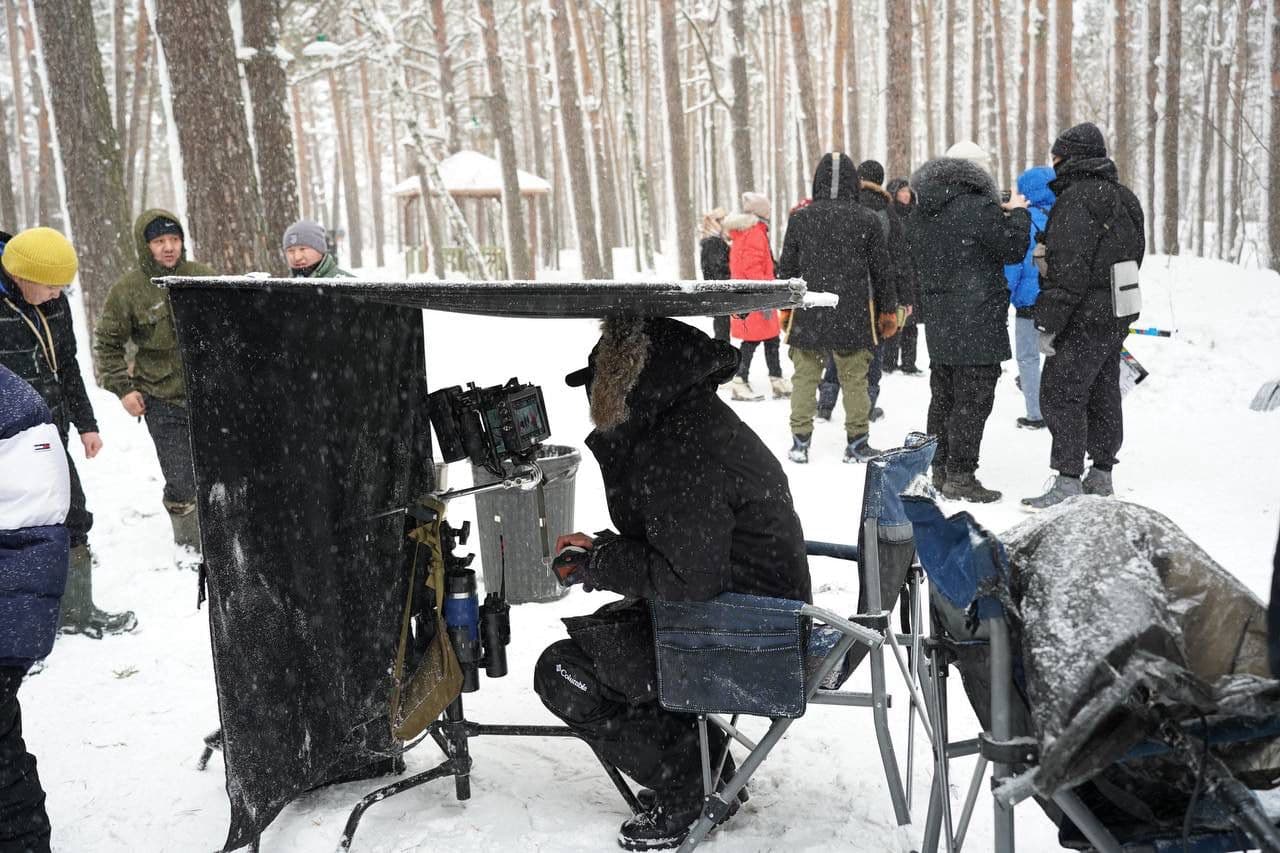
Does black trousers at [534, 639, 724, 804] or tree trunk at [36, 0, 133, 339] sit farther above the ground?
tree trunk at [36, 0, 133, 339]

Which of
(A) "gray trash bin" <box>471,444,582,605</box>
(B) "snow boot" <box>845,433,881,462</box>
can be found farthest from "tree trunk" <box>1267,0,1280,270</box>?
(A) "gray trash bin" <box>471,444,582,605</box>

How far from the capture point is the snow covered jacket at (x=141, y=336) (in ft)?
19.4

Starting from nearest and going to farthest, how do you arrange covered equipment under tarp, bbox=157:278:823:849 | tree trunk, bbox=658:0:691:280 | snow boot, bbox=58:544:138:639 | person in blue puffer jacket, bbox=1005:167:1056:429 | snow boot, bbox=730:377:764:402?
covered equipment under tarp, bbox=157:278:823:849 → snow boot, bbox=58:544:138:639 → person in blue puffer jacket, bbox=1005:167:1056:429 → snow boot, bbox=730:377:764:402 → tree trunk, bbox=658:0:691:280

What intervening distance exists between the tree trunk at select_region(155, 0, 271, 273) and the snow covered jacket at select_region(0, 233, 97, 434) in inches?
83.7

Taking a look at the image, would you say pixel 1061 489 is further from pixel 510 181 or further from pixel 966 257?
pixel 510 181

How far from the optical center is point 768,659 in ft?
9.54

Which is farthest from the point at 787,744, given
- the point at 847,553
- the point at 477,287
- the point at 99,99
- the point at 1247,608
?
the point at 99,99

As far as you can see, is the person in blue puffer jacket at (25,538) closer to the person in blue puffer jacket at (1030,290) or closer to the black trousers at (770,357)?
the person in blue puffer jacket at (1030,290)

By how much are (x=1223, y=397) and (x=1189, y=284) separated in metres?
8.48

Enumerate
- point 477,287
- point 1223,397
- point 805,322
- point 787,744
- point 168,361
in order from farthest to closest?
point 1223,397 < point 805,322 < point 168,361 < point 787,744 < point 477,287

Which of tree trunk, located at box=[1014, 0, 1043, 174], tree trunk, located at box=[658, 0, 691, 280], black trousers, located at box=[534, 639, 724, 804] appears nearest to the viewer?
black trousers, located at box=[534, 639, 724, 804]

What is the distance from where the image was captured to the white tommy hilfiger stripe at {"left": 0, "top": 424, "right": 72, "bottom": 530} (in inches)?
107

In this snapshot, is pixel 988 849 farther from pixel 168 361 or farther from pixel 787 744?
pixel 168 361

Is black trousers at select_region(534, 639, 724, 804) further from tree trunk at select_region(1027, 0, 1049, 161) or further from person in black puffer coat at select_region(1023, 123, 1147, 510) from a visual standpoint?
tree trunk at select_region(1027, 0, 1049, 161)
